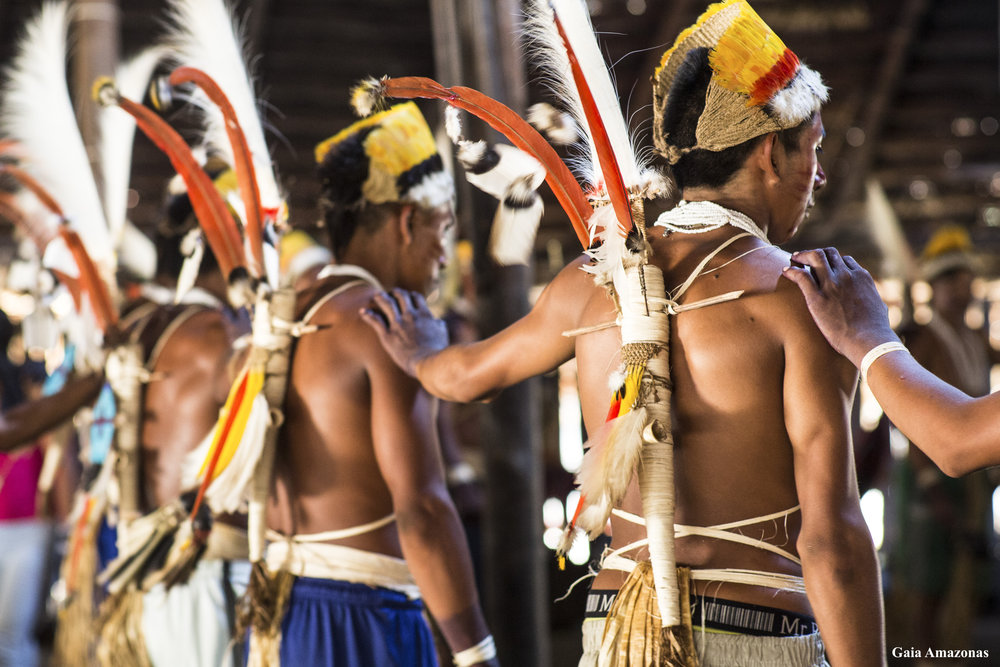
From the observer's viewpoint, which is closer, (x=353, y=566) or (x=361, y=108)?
(x=361, y=108)

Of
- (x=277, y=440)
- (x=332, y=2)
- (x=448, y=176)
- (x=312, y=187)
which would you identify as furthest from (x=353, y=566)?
(x=312, y=187)

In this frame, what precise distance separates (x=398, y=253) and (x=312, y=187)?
346 inches

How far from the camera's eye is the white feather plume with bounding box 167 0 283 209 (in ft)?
8.53

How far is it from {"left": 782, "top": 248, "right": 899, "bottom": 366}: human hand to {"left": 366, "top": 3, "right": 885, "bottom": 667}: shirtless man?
0.04 m

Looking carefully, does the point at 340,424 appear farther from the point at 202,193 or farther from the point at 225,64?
the point at 225,64

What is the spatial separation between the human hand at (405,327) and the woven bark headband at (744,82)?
0.78 metres

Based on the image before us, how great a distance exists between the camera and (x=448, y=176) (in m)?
2.75

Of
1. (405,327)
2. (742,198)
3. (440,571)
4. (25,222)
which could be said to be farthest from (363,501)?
(25,222)

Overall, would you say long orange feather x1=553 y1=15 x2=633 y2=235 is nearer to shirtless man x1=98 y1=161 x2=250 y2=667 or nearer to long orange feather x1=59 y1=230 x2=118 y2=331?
shirtless man x1=98 y1=161 x2=250 y2=667

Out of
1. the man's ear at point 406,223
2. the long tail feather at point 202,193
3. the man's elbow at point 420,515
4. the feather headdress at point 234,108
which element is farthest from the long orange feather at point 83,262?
the man's elbow at point 420,515

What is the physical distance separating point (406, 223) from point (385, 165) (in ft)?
0.50

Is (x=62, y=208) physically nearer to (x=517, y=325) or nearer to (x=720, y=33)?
(x=517, y=325)

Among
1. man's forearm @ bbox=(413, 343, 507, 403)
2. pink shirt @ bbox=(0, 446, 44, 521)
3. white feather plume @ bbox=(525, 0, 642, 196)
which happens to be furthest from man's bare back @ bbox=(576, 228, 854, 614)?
pink shirt @ bbox=(0, 446, 44, 521)

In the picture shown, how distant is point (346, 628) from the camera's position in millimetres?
2422
